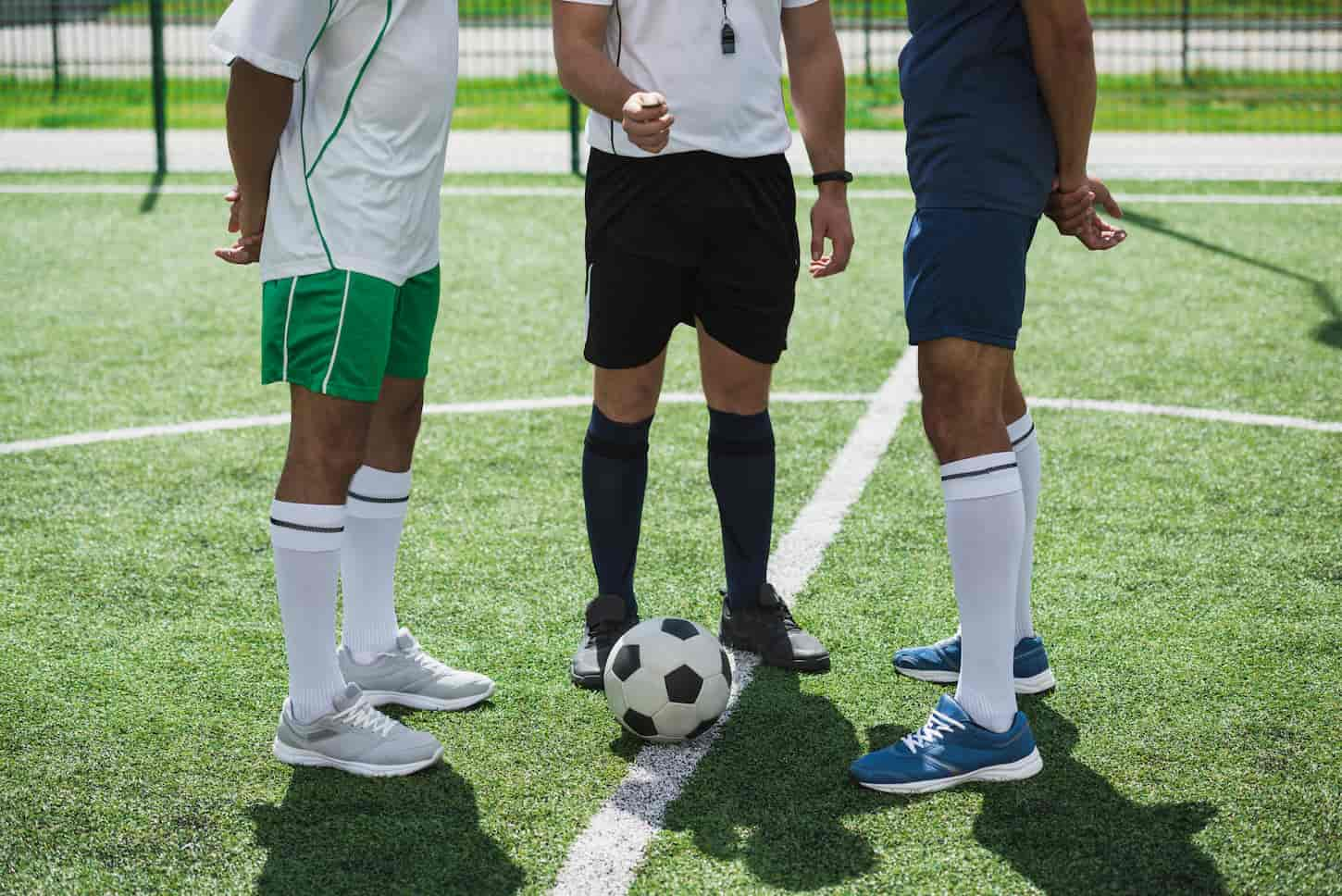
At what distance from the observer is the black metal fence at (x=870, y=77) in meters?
14.8

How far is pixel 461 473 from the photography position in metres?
5.21

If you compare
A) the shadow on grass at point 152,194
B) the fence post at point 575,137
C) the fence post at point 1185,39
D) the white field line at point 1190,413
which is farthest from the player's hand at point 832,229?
→ the fence post at point 1185,39

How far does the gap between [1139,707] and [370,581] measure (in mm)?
1793

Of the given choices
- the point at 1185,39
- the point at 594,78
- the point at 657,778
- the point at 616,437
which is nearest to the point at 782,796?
the point at 657,778

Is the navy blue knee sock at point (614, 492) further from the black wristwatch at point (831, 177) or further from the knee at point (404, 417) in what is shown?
the black wristwatch at point (831, 177)

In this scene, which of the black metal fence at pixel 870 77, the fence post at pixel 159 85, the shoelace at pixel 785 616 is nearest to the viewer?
the shoelace at pixel 785 616

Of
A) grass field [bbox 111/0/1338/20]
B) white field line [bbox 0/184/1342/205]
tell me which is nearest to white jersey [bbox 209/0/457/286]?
white field line [bbox 0/184/1342/205]

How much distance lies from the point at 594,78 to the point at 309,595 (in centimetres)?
127

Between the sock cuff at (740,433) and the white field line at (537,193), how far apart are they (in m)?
6.85

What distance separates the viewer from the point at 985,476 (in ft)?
10.2

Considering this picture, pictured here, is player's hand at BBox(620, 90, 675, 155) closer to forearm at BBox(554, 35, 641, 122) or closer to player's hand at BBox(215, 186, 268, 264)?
forearm at BBox(554, 35, 641, 122)

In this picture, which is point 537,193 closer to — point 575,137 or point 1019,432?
point 575,137

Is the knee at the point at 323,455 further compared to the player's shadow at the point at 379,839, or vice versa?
the knee at the point at 323,455

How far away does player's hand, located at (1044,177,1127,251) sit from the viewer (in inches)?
123
